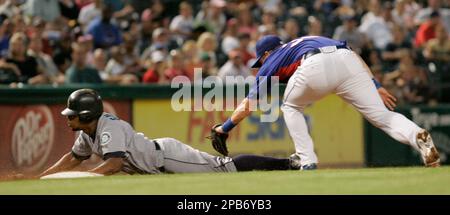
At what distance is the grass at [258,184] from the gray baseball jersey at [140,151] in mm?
384

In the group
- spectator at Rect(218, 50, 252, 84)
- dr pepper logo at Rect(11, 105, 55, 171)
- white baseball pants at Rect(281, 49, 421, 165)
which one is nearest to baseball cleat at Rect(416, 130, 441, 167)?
white baseball pants at Rect(281, 49, 421, 165)

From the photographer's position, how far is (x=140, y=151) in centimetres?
975

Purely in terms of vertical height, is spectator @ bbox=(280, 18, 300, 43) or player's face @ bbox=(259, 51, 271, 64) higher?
spectator @ bbox=(280, 18, 300, 43)

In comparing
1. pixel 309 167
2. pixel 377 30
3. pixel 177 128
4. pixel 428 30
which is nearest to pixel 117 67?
pixel 177 128

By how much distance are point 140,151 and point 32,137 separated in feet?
16.3

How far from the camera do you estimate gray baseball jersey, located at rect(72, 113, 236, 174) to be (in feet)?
31.1

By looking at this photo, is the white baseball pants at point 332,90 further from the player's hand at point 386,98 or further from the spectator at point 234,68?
the spectator at point 234,68

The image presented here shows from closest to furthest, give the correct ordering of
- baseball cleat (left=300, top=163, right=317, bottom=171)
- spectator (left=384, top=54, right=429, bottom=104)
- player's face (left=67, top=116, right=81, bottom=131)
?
player's face (left=67, top=116, right=81, bottom=131)
baseball cleat (left=300, top=163, right=317, bottom=171)
spectator (left=384, top=54, right=429, bottom=104)

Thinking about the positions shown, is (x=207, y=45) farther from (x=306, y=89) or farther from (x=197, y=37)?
(x=306, y=89)

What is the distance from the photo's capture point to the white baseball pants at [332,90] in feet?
32.1

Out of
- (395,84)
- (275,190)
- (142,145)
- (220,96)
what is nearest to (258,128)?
(220,96)

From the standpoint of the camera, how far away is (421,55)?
18219mm

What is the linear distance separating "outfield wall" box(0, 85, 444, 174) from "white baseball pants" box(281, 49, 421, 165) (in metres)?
5.11

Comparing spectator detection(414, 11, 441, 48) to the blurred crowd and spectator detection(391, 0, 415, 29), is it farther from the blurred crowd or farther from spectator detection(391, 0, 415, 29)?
spectator detection(391, 0, 415, 29)
